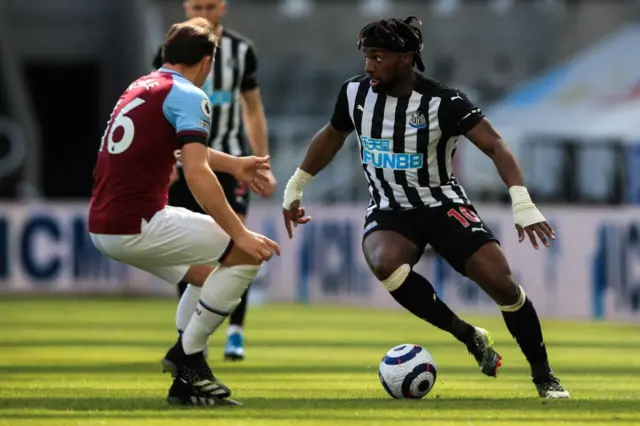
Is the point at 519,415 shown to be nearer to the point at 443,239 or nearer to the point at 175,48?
the point at 443,239

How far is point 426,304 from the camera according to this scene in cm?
849

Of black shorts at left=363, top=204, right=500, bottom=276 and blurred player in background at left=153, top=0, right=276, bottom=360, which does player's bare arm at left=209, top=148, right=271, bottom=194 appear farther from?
blurred player in background at left=153, top=0, right=276, bottom=360

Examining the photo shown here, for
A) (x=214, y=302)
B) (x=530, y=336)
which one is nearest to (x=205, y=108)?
(x=214, y=302)

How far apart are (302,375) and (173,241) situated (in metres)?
2.62

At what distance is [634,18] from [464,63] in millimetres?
3631

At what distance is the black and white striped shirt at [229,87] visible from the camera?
10930mm

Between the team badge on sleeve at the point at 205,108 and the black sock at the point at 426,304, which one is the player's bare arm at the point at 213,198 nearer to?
the team badge on sleeve at the point at 205,108

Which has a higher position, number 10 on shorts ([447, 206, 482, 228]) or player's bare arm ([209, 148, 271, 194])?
player's bare arm ([209, 148, 271, 194])

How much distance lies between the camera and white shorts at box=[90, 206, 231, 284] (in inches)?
297

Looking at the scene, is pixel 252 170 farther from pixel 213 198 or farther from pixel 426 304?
pixel 426 304

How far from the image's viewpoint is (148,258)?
7645 mm

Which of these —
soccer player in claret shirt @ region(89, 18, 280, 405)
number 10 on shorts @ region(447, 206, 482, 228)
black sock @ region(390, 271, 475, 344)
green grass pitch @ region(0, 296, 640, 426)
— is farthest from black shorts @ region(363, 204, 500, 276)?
soccer player in claret shirt @ region(89, 18, 280, 405)

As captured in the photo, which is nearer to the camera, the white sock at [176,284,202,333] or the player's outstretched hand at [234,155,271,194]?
the player's outstretched hand at [234,155,271,194]

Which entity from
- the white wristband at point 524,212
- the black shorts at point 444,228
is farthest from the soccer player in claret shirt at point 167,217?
the white wristband at point 524,212
